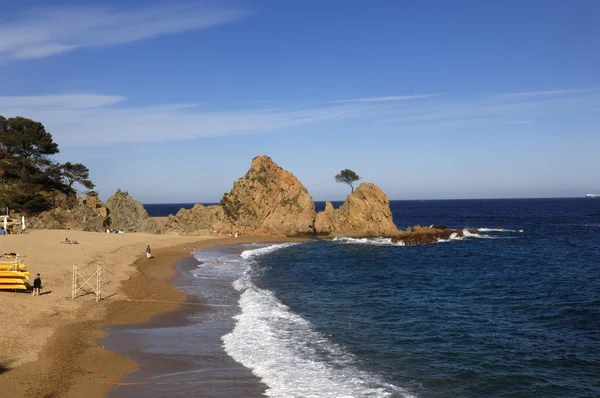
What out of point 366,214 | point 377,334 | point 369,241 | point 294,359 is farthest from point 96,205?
point 294,359

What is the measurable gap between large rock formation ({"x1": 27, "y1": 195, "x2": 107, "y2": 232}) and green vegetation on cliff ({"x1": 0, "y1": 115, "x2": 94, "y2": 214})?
3.94 feet

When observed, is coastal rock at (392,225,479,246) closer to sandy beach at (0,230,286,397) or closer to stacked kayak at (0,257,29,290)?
sandy beach at (0,230,286,397)

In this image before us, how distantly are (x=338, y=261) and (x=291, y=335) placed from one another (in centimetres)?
2742

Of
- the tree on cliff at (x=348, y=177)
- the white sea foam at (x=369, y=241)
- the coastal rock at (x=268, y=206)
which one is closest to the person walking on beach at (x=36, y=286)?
the white sea foam at (x=369, y=241)

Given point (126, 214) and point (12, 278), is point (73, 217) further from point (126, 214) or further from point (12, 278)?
point (12, 278)

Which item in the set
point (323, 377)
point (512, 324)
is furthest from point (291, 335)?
point (512, 324)

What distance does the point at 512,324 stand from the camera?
930 inches

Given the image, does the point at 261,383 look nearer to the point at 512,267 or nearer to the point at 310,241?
the point at 512,267

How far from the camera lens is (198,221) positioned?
83.3m

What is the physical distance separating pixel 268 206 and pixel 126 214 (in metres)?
24.4

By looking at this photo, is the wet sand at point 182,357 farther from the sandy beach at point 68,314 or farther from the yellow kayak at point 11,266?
the yellow kayak at point 11,266

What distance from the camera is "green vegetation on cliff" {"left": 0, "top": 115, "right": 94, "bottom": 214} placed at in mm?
62219

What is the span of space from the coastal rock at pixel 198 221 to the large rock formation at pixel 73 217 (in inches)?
565

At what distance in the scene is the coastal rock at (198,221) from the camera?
82.0m
